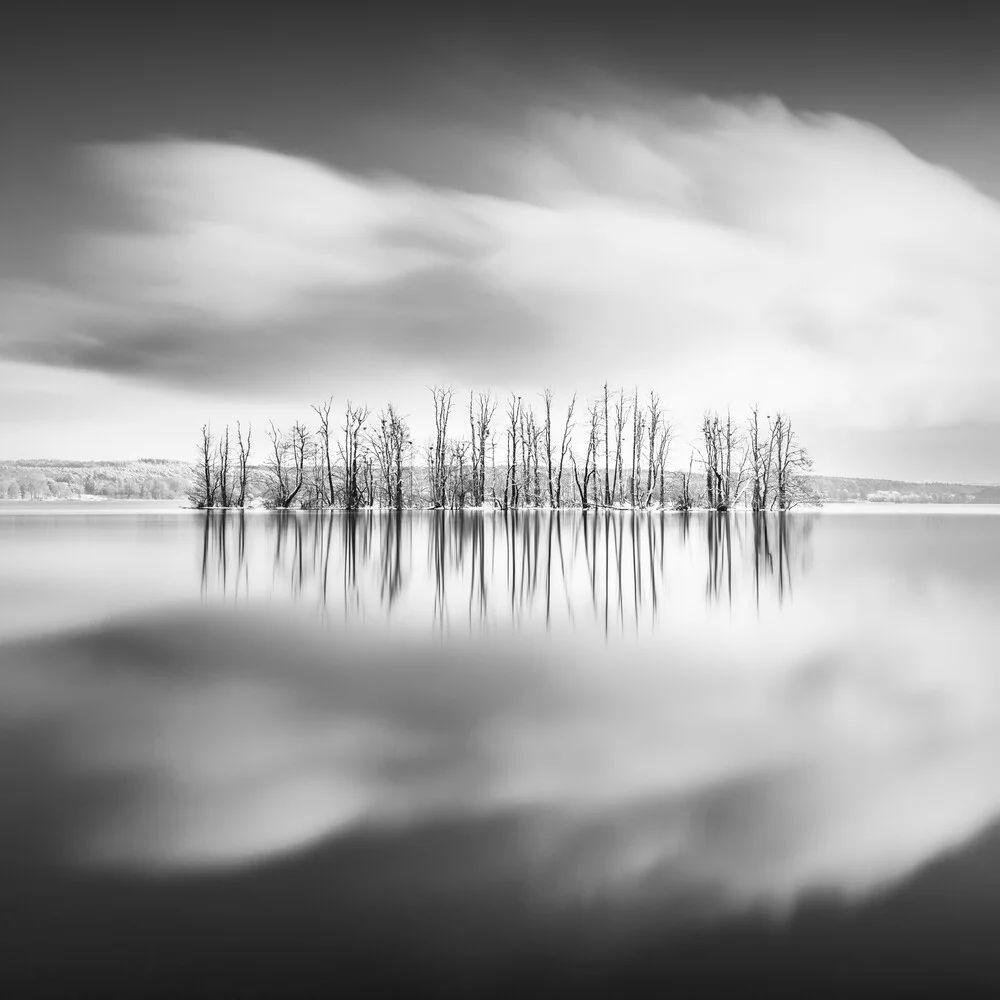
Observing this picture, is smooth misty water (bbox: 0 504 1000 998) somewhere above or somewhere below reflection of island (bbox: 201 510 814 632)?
above

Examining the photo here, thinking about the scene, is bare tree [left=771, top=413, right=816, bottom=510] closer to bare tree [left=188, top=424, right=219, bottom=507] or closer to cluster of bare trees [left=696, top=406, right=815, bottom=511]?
cluster of bare trees [left=696, top=406, right=815, bottom=511]

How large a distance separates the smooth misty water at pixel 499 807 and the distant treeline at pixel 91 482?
121649 millimetres

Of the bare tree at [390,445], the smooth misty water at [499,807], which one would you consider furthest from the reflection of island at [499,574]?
the bare tree at [390,445]

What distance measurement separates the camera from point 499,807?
356 cm

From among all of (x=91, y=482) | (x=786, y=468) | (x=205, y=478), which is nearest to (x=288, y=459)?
(x=205, y=478)

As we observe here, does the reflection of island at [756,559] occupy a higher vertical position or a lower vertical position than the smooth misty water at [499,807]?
lower

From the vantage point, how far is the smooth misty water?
97.6 inches

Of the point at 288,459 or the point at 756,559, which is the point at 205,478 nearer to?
the point at 288,459

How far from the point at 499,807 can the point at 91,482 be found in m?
153

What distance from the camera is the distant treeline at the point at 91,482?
126300mm

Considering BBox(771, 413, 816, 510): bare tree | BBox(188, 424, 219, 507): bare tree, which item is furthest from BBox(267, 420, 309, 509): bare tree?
BBox(771, 413, 816, 510): bare tree

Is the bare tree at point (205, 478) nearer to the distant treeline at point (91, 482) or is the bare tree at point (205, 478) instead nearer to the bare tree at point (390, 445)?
the bare tree at point (390, 445)

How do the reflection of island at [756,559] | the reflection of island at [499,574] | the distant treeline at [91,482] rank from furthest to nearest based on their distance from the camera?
the distant treeline at [91,482]
the reflection of island at [756,559]
the reflection of island at [499,574]

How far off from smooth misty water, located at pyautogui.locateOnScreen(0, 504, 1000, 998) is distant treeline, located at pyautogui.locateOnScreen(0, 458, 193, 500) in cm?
12165
